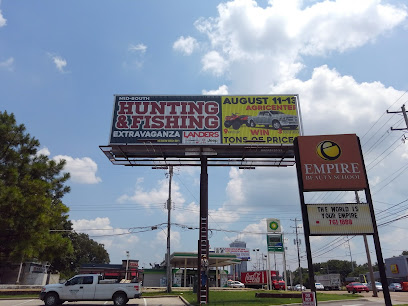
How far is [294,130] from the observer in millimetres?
22406

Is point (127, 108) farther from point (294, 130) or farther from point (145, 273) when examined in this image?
point (145, 273)

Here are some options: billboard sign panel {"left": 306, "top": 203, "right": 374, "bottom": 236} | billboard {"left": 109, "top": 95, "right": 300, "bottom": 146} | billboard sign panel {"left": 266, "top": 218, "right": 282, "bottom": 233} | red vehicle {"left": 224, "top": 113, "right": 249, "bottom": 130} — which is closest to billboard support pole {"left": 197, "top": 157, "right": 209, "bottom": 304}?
billboard {"left": 109, "top": 95, "right": 300, "bottom": 146}

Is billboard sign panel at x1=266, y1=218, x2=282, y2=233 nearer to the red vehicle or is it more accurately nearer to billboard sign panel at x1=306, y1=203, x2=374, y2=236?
the red vehicle

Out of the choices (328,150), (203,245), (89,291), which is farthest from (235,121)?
(89,291)

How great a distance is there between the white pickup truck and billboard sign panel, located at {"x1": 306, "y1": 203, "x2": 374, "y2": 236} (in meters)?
11.3

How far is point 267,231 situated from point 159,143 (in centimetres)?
2467

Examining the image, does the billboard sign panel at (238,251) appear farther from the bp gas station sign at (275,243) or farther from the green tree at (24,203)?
the green tree at (24,203)

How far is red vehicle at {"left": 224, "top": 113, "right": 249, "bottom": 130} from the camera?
885 inches

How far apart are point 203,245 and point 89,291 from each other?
7031 mm

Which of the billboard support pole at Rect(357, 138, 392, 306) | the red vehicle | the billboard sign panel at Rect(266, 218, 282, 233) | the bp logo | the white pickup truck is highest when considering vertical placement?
the red vehicle

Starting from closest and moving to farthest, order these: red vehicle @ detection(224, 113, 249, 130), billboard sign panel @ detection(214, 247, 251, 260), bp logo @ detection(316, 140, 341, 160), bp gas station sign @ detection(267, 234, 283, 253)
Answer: bp logo @ detection(316, 140, 341, 160), red vehicle @ detection(224, 113, 249, 130), bp gas station sign @ detection(267, 234, 283, 253), billboard sign panel @ detection(214, 247, 251, 260)

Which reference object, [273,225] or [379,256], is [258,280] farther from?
[379,256]

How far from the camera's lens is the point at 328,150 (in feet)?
47.4

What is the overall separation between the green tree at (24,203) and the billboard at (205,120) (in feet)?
18.2
